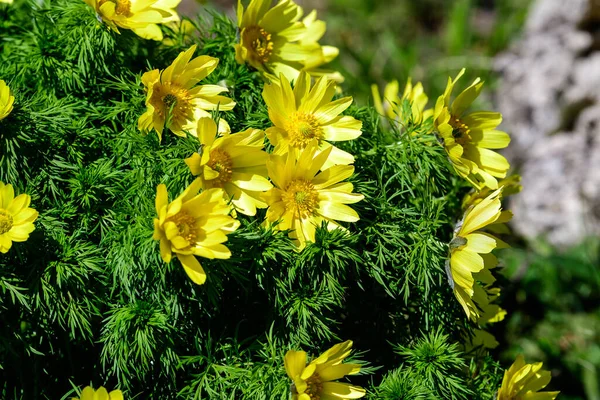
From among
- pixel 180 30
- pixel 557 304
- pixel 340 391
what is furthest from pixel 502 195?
pixel 557 304

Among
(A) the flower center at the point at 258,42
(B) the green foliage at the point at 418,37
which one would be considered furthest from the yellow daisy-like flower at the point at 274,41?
(B) the green foliage at the point at 418,37

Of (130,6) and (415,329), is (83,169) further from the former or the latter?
(415,329)

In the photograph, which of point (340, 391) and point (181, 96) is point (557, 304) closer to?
point (340, 391)

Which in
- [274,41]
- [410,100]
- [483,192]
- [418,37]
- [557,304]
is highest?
[274,41]

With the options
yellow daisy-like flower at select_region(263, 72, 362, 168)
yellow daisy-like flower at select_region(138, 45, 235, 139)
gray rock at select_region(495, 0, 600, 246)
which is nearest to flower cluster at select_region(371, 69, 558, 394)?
yellow daisy-like flower at select_region(263, 72, 362, 168)

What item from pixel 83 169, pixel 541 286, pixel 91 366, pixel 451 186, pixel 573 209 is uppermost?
pixel 83 169

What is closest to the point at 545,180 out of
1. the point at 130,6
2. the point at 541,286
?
the point at 541,286

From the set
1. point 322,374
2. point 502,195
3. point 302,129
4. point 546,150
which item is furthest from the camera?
point 546,150
